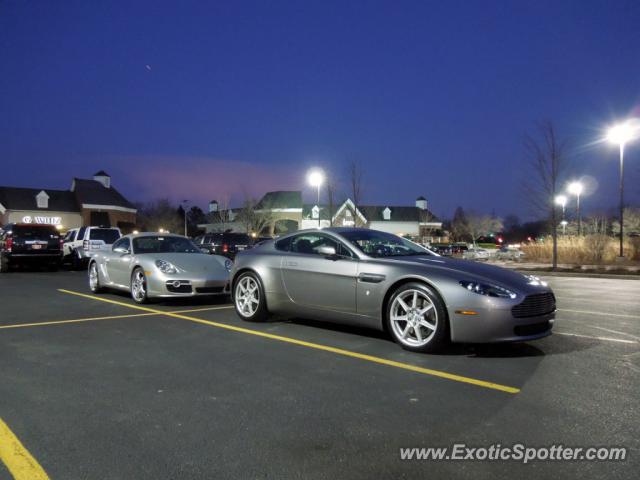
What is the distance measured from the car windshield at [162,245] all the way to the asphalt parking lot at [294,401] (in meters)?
3.44

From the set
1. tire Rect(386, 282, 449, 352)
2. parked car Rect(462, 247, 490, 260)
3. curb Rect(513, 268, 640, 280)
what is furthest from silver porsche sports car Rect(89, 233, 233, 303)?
parked car Rect(462, 247, 490, 260)

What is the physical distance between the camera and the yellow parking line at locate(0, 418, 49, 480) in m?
2.73

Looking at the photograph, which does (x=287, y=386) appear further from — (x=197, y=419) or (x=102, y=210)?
(x=102, y=210)

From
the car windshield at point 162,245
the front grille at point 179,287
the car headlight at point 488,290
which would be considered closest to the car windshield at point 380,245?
the car headlight at point 488,290

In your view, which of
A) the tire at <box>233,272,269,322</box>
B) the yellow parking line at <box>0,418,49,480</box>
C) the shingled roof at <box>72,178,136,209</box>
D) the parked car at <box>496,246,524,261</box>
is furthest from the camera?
the shingled roof at <box>72,178,136,209</box>

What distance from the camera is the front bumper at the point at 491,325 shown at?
5.07 metres

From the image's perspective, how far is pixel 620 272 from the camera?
747 inches

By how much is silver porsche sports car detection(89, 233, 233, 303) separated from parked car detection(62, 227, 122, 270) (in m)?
9.14

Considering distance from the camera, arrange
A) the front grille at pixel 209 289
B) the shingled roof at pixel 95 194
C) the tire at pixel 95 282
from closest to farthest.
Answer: the front grille at pixel 209 289, the tire at pixel 95 282, the shingled roof at pixel 95 194

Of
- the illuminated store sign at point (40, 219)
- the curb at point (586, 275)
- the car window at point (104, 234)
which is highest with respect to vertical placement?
the illuminated store sign at point (40, 219)

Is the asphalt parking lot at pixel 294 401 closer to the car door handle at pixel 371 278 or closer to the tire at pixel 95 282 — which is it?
the car door handle at pixel 371 278

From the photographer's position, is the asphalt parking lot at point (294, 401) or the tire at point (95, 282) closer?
the asphalt parking lot at point (294, 401)

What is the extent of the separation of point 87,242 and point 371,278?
1639 centimetres

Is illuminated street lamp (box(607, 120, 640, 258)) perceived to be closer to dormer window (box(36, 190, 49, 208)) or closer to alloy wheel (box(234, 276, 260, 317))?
alloy wheel (box(234, 276, 260, 317))
